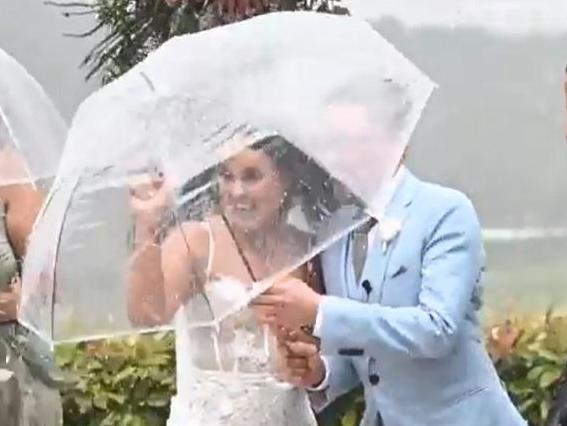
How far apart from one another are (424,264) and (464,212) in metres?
0.12

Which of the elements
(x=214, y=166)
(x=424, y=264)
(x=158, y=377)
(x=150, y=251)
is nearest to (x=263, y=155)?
(x=214, y=166)

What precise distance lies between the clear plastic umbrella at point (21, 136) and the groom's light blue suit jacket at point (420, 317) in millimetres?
613

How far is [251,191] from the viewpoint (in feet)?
8.59

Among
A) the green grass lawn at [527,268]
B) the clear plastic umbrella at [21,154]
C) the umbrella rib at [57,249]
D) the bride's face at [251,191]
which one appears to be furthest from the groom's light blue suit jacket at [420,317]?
the green grass lawn at [527,268]

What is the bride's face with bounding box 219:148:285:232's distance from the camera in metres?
2.61

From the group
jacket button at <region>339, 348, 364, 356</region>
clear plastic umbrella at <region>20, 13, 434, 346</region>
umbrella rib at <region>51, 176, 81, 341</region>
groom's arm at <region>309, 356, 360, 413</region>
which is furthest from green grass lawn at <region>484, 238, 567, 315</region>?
umbrella rib at <region>51, 176, 81, 341</region>

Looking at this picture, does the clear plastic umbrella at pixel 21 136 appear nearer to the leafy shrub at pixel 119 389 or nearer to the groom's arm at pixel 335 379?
the groom's arm at pixel 335 379

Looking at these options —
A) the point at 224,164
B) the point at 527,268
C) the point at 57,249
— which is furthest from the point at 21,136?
the point at 527,268

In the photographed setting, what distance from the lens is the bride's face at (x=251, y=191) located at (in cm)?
261

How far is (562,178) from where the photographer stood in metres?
4.62

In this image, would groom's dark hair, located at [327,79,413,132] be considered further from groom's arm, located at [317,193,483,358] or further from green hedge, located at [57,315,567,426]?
green hedge, located at [57,315,567,426]

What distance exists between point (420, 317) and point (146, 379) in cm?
141

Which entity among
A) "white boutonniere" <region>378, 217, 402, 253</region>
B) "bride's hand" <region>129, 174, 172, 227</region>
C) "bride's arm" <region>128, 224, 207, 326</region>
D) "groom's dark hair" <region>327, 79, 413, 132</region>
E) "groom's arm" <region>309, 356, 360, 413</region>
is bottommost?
"groom's arm" <region>309, 356, 360, 413</region>

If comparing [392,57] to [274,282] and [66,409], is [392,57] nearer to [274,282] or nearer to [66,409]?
[274,282]
